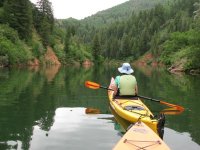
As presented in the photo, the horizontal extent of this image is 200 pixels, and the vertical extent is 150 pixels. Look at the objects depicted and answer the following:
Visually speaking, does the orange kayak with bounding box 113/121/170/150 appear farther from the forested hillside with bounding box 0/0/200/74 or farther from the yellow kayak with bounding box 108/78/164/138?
the forested hillside with bounding box 0/0/200/74

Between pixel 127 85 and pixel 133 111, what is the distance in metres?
2.24

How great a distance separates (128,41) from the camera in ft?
555

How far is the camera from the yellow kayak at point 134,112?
420 inches

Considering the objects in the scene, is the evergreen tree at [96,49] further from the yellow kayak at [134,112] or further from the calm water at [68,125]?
the yellow kayak at [134,112]

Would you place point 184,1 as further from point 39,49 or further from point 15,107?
point 15,107

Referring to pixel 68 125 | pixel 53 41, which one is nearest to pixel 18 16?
pixel 53 41

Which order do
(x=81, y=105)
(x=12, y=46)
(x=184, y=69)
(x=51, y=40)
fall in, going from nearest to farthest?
(x=81, y=105)
(x=184, y=69)
(x=12, y=46)
(x=51, y=40)

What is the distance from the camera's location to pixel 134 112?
12.3m

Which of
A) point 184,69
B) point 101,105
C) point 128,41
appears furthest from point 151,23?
point 101,105

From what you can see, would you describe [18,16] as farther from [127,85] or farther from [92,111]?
[127,85]

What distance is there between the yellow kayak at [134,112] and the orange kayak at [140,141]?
1.07 meters

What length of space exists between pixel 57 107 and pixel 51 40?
70985 mm

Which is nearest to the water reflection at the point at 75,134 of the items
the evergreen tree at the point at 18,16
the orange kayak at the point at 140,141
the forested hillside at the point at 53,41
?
the orange kayak at the point at 140,141

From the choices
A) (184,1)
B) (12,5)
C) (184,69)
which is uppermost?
(184,1)
